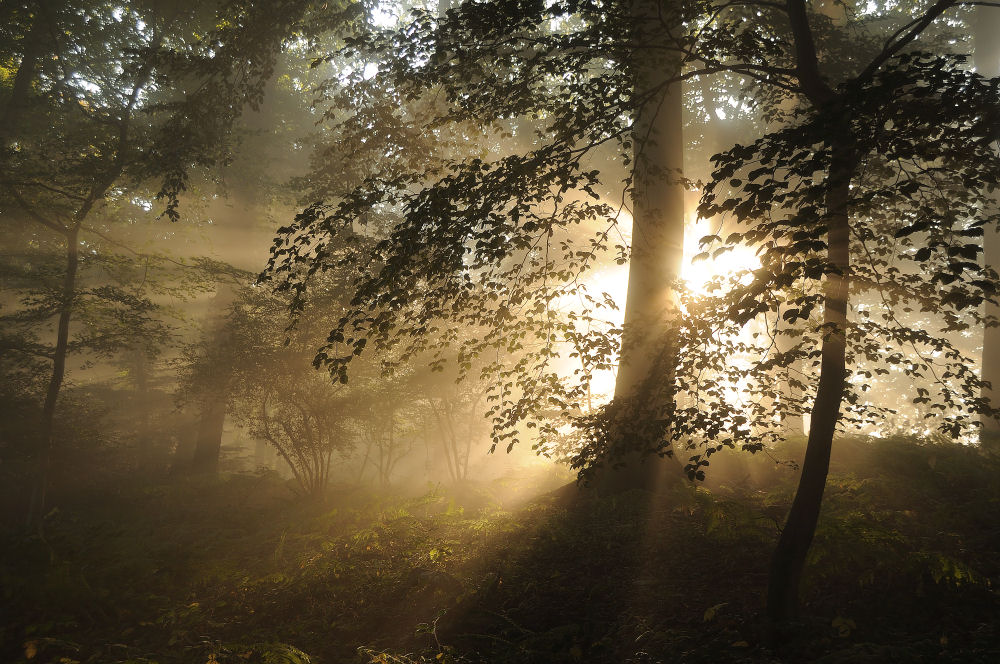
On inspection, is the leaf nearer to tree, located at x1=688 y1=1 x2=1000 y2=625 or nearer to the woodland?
the woodland

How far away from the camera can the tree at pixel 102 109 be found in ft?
35.4

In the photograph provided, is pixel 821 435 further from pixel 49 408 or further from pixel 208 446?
pixel 208 446

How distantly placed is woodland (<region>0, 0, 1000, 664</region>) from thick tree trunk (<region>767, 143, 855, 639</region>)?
3cm

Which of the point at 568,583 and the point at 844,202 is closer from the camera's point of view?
the point at 844,202

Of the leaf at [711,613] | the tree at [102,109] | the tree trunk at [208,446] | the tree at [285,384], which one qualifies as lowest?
A: the tree trunk at [208,446]

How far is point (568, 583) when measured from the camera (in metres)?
6.01

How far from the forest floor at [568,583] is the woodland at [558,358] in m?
0.05

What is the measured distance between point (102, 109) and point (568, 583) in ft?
59.0

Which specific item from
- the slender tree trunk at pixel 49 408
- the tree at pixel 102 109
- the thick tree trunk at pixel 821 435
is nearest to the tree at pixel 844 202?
the thick tree trunk at pixel 821 435

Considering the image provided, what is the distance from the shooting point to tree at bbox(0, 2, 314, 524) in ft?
35.4

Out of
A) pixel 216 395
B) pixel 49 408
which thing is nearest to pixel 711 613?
pixel 216 395

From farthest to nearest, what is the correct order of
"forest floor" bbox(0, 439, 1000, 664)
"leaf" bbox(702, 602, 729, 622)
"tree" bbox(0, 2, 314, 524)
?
"tree" bbox(0, 2, 314, 524)
"leaf" bbox(702, 602, 729, 622)
"forest floor" bbox(0, 439, 1000, 664)

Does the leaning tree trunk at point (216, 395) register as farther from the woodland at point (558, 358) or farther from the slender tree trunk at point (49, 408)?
the slender tree trunk at point (49, 408)

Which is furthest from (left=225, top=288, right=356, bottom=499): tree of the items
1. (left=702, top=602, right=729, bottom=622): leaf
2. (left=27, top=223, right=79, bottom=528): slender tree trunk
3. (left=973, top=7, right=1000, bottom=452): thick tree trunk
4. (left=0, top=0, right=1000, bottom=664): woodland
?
(left=973, top=7, right=1000, bottom=452): thick tree trunk
